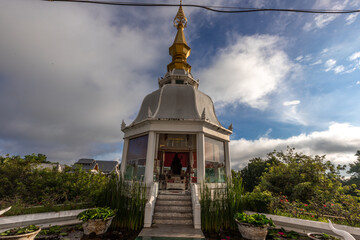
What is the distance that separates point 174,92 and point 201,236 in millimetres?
9708

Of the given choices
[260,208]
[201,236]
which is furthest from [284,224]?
[201,236]

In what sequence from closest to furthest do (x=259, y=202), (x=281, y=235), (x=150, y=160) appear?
(x=281, y=235) → (x=259, y=202) → (x=150, y=160)

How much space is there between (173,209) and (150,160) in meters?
3.07

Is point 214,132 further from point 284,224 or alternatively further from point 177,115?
point 284,224

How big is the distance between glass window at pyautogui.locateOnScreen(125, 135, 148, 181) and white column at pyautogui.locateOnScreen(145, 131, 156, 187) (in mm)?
594

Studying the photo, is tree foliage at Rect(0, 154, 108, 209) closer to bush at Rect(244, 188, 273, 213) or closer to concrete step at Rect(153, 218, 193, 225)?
concrete step at Rect(153, 218, 193, 225)

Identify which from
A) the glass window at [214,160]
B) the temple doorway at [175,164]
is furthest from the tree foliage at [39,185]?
the glass window at [214,160]

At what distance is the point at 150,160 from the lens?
33.6 feet

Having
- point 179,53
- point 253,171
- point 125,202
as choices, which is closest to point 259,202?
point 125,202

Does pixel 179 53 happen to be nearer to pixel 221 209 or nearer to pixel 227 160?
pixel 227 160

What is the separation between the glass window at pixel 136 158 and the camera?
10.9 metres

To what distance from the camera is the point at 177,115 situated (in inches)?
464

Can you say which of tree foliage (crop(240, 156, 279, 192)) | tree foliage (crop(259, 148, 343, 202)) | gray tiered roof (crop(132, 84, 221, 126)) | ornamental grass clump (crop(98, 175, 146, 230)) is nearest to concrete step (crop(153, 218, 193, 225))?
ornamental grass clump (crop(98, 175, 146, 230))

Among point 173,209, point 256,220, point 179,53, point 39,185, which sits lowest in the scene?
point 173,209
